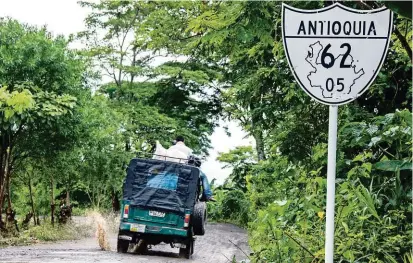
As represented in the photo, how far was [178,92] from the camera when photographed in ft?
90.5

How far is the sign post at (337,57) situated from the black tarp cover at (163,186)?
1106 centimetres

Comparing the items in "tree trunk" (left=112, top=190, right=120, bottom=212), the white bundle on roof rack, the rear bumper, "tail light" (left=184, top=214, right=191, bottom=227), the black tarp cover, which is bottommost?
"tree trunk" (left=112, top=190, right=120, bottom=212)

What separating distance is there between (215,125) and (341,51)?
2558cm

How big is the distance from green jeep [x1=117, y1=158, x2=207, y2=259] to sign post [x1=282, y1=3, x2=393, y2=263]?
11.0m

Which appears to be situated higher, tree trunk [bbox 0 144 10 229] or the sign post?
the sign post

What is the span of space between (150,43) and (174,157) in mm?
6256

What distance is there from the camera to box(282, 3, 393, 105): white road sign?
2.95 meters

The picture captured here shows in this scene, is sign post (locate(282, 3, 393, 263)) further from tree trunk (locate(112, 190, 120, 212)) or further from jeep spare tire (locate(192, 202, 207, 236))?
tree trunk (locate(112, 190, 120, 212))

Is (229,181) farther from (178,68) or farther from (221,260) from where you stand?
(221,260)

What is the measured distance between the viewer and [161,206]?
13.9m

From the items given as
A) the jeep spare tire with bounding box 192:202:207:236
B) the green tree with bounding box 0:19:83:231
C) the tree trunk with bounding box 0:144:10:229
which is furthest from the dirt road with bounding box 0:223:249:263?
the green tree with bounding box 0:19:83:231

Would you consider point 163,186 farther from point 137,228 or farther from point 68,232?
point 68,232

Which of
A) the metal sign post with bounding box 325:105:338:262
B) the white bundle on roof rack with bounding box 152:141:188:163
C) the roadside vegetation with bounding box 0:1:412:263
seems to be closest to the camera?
the metal sign post with bounding box 325:105:338:262

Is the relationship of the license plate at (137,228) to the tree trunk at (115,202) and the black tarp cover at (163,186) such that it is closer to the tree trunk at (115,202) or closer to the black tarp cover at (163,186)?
the black tarp cover at (163,186)
